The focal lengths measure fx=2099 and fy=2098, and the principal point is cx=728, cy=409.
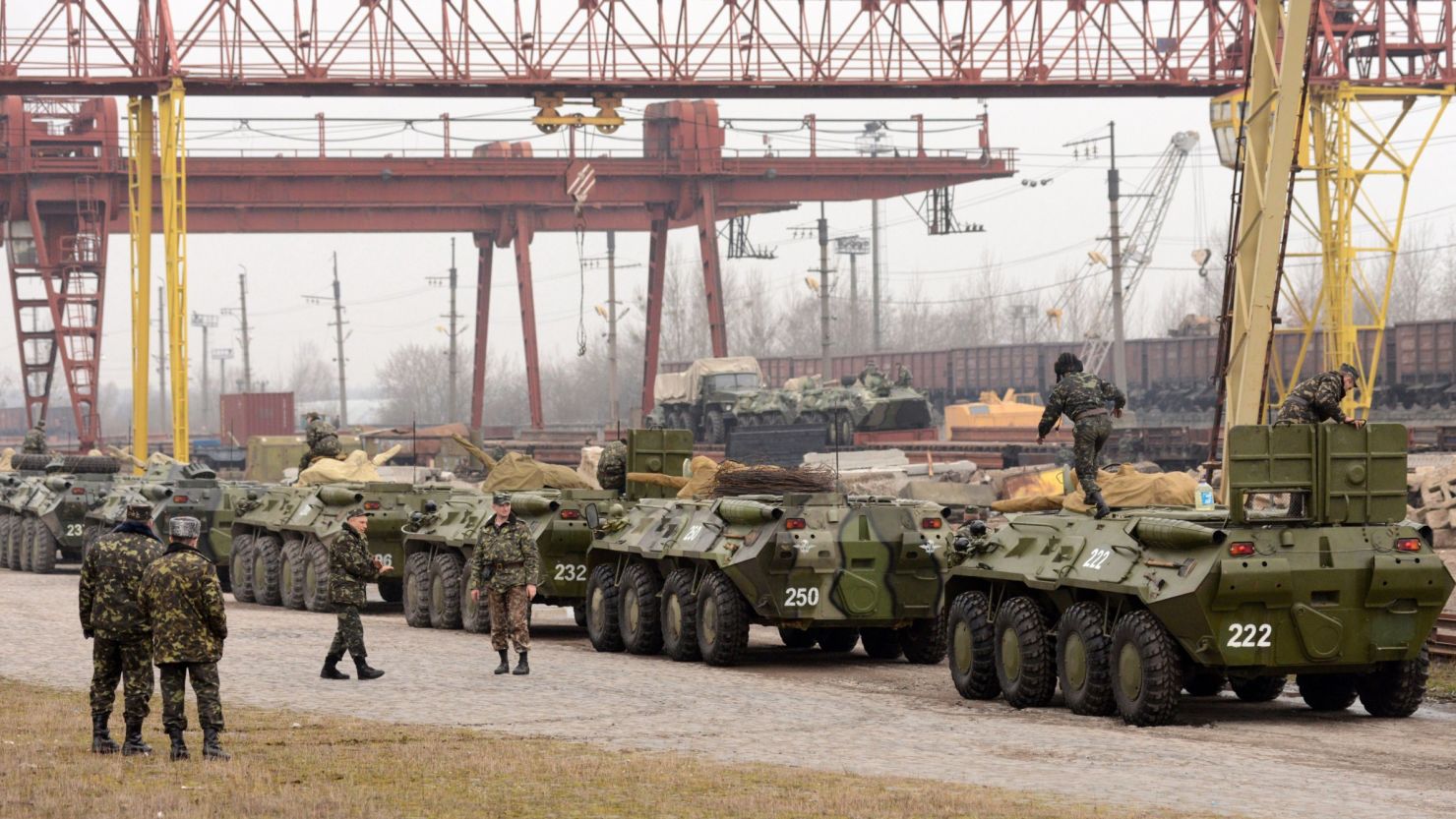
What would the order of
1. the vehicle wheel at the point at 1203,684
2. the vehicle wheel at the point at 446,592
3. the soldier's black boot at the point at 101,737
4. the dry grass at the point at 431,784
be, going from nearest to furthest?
the dry grass at the point at 431,784, the soldier's black boot at the point at 101,737, the vehicle wheel at the point at 1203,684, the vehicle wheel at the point at 446,592

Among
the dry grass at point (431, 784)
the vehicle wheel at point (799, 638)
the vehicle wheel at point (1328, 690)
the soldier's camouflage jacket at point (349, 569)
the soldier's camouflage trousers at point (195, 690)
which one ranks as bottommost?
the vehicle wheel at point (799, 638)

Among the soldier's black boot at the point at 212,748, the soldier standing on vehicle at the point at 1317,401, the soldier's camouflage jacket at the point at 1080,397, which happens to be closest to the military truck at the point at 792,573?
the soldier's camouflage jacket at the point at 1080,397

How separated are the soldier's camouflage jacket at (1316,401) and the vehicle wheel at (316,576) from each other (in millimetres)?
13393

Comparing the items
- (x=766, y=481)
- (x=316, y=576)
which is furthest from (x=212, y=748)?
(x=316, y=576)

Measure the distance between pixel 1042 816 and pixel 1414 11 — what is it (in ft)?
121

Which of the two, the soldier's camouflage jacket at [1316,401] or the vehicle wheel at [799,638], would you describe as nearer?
the soldier's camouflage jacket at [1316,401]

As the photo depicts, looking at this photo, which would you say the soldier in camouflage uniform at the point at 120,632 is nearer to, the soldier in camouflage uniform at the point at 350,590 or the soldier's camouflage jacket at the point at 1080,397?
the soldier in camouflage uniform at the point at 350,590

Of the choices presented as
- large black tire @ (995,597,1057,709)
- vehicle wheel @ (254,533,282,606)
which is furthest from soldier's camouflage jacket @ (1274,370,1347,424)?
vehicle wheel @ (254,533,282,606)

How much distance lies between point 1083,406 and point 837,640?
194 inches

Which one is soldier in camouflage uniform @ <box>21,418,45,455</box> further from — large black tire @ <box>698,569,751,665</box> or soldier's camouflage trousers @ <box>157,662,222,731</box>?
soldier's camouflage trousers @ <box>157,662,222,731</box>

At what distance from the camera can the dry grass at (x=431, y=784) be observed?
A: 34.7ft

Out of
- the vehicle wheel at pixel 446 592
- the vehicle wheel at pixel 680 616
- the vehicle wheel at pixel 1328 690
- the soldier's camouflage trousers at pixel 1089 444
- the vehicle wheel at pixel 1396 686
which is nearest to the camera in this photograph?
the vehicle wheel at pixel 1396 686

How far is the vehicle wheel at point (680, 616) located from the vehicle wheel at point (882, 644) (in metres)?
1.74

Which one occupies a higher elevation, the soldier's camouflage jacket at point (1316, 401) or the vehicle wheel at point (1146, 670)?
the soldier's camouflage jacket at point (1316, 401)
